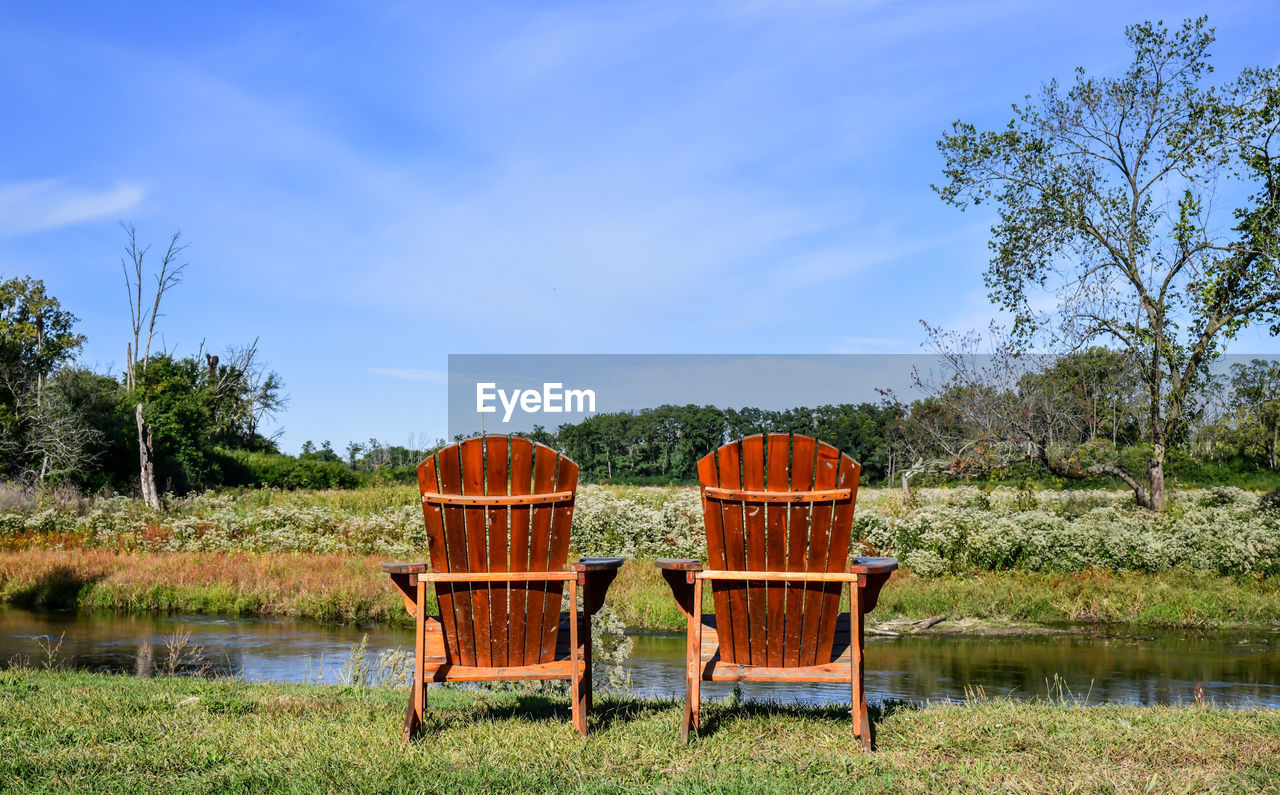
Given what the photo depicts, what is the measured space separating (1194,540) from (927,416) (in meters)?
5.89

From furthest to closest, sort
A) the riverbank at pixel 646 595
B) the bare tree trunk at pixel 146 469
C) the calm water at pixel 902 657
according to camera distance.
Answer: the bare tree trunk at pixel 146 469 → the riverbank at pixel 646 595 → the calm water at pixel 902 657

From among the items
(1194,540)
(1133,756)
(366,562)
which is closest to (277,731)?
(1133,756)

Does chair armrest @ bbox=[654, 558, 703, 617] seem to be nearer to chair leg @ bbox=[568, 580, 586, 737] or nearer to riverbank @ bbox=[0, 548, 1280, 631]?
chair leg @ bbox=[568, 580, 586, 737]

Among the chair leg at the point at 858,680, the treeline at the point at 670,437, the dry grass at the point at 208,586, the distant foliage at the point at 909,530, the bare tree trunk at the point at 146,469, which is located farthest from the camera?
the treeline at the point at 670,437

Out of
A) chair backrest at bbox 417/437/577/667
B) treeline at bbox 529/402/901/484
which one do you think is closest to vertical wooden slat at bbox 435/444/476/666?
chair backrest at bbox 417/437/577/667

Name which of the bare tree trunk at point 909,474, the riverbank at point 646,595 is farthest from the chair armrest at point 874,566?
the bare tree trunk at point 909,474

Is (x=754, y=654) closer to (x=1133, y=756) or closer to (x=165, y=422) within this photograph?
(x=1133, y=756)

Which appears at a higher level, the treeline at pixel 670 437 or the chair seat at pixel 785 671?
the treeline at pixel 670 437

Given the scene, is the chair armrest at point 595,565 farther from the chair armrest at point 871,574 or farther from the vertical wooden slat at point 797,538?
the chair armrest at point 871,574

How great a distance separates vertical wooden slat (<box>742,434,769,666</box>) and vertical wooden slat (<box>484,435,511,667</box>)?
3.36ft

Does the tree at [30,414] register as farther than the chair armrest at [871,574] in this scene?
Yes

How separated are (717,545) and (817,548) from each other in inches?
16.6

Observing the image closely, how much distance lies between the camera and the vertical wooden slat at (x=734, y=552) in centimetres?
396

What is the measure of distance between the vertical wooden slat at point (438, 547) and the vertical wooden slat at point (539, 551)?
329 millimetres
